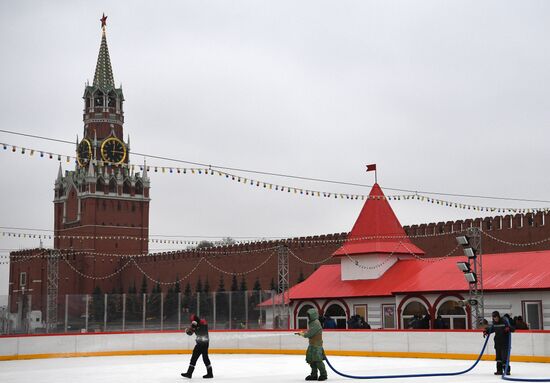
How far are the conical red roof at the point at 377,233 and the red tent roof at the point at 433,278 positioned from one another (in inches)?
31.5

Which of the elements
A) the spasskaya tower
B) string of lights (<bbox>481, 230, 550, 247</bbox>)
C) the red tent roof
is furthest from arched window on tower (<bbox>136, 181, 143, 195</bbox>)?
the red tent roof

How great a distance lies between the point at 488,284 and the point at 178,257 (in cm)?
4504

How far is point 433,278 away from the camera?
28.1m

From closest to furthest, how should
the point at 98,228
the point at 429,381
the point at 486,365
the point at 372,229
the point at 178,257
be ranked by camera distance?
1. the point at 429,381
2. the point at 486,365
3. the point at 372,229
4. the point at 178,257
5. the point at 98,228

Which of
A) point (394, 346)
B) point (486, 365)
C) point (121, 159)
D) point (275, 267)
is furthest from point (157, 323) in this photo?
point (121, 159)

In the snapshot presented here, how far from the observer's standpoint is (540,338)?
1753 cm

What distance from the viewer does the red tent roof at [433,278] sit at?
25469 mm

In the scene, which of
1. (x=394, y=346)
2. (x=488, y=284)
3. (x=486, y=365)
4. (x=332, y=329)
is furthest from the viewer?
(x=488, y=284)

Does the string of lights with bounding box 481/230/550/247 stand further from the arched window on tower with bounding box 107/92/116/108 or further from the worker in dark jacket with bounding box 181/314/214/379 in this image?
the arched window on tower with bounding box 107/92/116/108

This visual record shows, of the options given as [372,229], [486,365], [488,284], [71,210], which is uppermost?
[71,210]

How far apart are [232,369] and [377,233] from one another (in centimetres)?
1568

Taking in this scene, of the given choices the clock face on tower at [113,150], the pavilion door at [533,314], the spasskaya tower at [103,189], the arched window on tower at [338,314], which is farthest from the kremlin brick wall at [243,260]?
the pavilion door at [533,314]

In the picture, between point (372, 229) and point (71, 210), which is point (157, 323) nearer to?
point (372, 229)

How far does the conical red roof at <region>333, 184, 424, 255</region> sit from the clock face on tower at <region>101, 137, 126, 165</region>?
185 feet
